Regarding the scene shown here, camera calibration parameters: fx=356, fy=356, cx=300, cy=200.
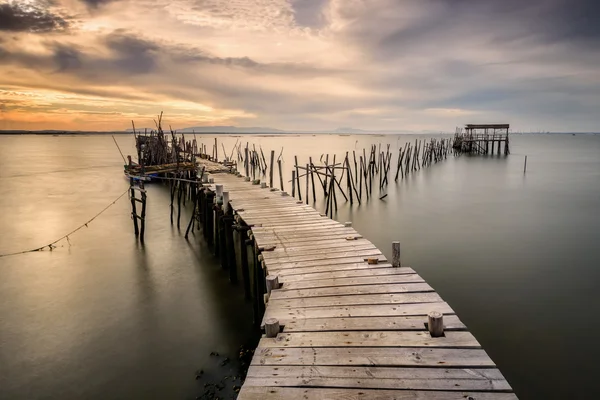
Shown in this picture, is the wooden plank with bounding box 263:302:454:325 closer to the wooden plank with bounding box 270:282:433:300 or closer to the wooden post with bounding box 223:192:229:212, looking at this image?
the wooden plank with bounding box 270:282:433:300

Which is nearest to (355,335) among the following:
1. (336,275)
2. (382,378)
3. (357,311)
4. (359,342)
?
(359,342)

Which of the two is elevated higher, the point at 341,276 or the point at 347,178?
the point at 347,178

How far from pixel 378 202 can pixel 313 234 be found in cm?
1316

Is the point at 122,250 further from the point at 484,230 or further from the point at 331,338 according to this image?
the point at 484,230

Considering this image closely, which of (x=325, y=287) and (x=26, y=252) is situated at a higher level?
(x=325, y=287)

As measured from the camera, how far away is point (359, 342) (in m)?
3.98

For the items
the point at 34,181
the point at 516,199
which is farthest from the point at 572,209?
the point at 34,181

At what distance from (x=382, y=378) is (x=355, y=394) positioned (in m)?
0.35

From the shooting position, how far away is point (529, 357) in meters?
6.37

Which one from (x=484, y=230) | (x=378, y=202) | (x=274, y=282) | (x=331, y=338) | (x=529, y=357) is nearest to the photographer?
(x=331, y=338)

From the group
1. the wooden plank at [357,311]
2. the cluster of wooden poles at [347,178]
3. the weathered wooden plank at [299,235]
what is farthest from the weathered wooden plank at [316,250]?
the cluster of wooden poles at [347,178]

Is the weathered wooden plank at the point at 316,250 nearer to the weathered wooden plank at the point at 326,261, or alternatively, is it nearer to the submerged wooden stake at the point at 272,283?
the weathered wooden plank at the point at 326,261

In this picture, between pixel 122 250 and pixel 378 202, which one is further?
pixel 378 202

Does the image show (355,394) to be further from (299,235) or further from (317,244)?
(299,235)
